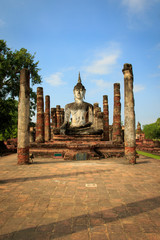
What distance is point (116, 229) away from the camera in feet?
7.63

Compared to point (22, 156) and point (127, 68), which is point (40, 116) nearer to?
point (22, 156)

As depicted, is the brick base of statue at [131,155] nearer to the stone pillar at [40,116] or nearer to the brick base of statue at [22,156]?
the brick base of statue at [22,156]

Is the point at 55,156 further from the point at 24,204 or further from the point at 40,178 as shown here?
the point at 24,204

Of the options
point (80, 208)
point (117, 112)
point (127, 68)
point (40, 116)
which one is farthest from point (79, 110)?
point (80, 208)

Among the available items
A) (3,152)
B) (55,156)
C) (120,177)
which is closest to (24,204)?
(120,177)

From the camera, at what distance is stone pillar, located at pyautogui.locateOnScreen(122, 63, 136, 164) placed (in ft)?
23.9

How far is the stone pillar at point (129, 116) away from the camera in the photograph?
7.28 m

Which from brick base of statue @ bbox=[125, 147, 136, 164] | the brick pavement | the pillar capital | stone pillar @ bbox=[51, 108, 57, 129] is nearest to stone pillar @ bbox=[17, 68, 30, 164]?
the brick pavement

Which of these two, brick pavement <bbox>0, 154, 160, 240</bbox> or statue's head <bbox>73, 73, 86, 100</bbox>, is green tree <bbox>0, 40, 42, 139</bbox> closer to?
statue's head <bbox>73, 73, 86, 100</bbox>

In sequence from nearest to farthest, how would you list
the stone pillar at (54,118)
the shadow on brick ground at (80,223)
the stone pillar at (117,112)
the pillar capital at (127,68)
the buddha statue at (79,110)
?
the shadow on brick ground at (80,223)
the pillar capital at (127,68)
the buddha statue at (79,110)
the stone pillar at (117,112)
the stone pillar at (54,118)

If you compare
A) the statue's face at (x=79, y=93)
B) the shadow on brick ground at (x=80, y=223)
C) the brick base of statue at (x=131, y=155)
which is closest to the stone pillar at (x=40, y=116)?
the statue's face at (x=79, y=93)

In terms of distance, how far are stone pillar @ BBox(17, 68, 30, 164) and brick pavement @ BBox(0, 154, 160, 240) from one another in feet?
7.69

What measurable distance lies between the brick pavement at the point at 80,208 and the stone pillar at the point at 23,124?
92.3 inches

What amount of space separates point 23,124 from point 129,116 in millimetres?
4214
